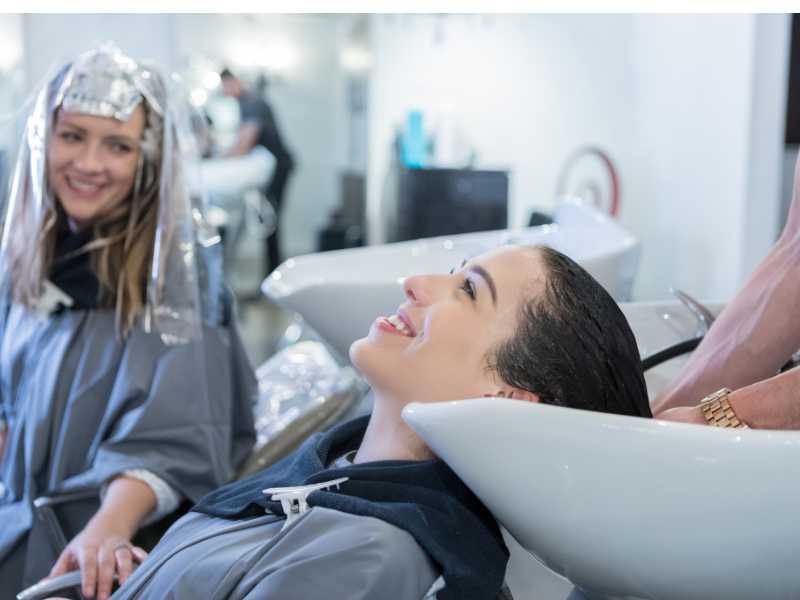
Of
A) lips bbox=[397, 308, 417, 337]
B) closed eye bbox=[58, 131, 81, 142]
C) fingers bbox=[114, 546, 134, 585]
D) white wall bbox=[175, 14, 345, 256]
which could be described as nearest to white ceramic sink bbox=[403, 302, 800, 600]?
lips bbox=[397, 308, 417, 337]

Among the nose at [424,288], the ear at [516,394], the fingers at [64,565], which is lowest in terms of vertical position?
the fingers at [64,565]

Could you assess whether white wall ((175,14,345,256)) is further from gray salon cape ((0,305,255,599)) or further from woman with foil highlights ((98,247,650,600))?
woman with foil highlights ((98,247,650,600))

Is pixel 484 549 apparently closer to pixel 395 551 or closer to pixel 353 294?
pixel 395 551

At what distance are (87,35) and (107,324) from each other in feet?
3.75

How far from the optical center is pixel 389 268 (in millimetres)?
2410

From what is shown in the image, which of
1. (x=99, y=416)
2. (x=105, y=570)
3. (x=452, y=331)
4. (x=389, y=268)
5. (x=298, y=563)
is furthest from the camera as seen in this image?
(x=389, y=268)

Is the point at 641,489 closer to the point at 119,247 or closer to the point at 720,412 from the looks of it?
the point at 720,412

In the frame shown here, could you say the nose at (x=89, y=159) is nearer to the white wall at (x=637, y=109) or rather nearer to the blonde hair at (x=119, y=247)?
the blonde hair at (x=119, y=247)

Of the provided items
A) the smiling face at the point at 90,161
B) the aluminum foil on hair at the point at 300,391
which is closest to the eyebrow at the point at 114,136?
the smiling face at the point at 90,161

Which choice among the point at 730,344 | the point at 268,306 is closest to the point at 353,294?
the point at 730,344

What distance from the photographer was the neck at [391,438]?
1.12 metres

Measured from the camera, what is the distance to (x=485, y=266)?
3.70ft

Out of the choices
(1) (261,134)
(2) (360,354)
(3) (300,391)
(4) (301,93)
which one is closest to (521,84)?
(4) (301,93)

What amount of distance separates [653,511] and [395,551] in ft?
0.81
